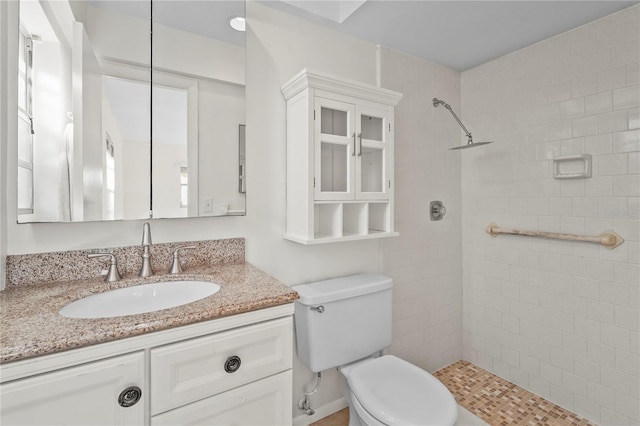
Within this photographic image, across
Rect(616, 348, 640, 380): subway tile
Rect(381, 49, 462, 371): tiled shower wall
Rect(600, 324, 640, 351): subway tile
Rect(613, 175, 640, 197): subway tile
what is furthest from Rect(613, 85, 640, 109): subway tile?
Rect(616, 348, 640, 380): subway tile

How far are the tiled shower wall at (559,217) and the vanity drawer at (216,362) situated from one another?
1.69 m

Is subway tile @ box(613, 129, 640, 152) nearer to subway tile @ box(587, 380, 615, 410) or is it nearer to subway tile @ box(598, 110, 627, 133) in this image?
subway tile @ box(598, 110, 627, 133)

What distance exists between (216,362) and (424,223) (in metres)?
1.61

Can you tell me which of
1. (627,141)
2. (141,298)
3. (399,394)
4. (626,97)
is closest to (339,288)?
(399,394)

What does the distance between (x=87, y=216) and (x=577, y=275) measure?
7.83 ft

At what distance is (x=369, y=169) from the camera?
1.64 m

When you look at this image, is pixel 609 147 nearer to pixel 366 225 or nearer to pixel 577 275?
pixel 577 275

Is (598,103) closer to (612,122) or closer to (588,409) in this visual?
(612,122)

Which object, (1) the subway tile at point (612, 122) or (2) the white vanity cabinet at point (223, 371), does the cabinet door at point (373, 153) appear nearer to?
(2) the white vanity cabinet at point (223, 371)

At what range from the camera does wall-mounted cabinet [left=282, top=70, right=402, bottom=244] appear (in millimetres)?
1450

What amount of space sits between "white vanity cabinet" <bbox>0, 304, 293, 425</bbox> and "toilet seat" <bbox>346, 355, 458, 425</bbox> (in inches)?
14.9

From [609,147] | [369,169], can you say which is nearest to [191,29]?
[369,169]

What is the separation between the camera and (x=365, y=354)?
63.2 inches

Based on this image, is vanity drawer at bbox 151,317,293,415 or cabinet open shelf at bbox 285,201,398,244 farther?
cabinet open shelf at bbox 285,201,398,244
